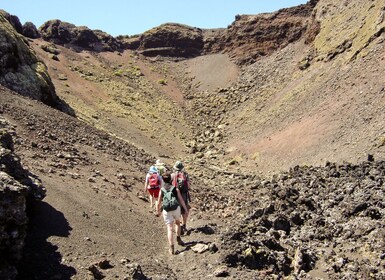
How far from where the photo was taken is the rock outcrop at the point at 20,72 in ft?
78.5

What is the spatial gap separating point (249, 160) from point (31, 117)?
Answer: 14.2 metres

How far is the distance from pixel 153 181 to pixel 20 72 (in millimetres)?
16114

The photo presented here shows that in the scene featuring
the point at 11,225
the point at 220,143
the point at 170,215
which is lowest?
the point at 11,225

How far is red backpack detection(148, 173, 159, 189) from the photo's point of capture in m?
12.4

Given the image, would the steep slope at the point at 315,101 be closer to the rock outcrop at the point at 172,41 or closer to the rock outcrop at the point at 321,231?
the rock outcrop at the point at 321,231

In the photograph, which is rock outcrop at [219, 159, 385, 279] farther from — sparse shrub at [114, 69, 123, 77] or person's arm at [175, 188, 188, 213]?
sparse shrub at [114, 69, 123, 77]

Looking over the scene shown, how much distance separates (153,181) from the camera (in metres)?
12.4

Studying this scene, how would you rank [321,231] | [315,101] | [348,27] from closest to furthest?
[321,231] → [315,101] → [348,27]

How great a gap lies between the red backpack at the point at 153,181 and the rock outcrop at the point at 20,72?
47.4 feet

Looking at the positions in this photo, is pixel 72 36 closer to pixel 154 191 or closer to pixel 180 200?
pixel 154 191

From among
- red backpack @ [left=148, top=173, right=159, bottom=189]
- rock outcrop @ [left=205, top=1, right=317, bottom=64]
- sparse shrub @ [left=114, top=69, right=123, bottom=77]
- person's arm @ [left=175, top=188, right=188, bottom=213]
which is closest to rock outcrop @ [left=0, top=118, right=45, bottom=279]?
person's arm @ [left=175, top=188, right=188, bottom=213]

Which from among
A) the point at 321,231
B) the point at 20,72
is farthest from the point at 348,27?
the point at 321,231

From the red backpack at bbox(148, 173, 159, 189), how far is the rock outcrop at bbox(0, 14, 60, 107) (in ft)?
47.4

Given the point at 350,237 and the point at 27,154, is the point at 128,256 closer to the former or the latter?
the point at 350,237
